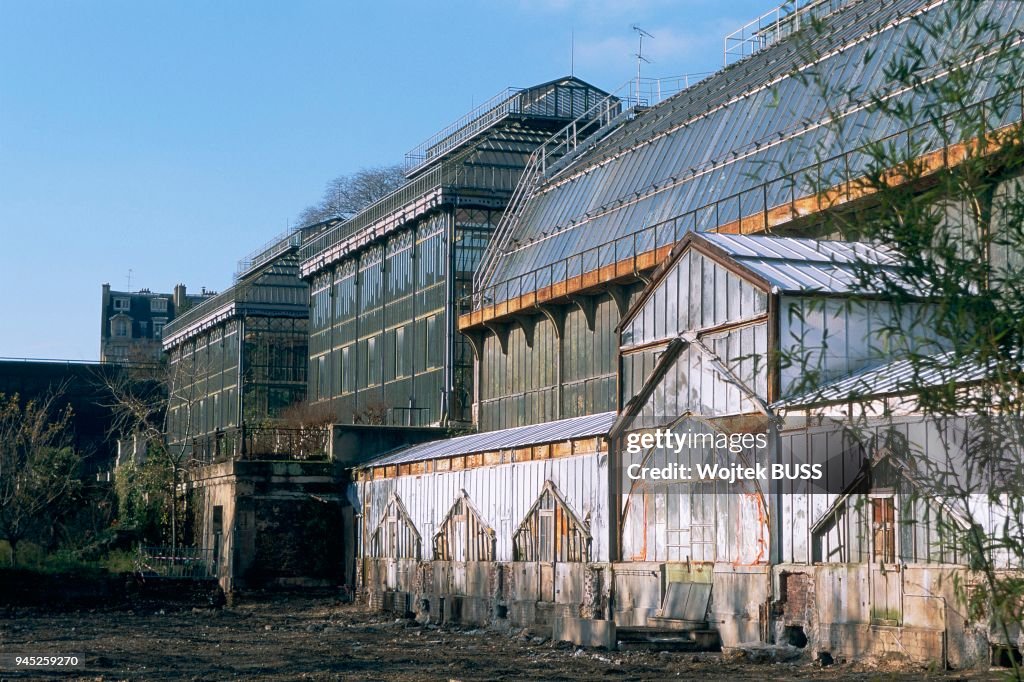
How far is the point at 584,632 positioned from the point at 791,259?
7663mm

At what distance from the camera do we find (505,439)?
3606 cm

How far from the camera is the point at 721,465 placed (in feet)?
81.5

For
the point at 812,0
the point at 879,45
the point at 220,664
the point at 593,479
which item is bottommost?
the point at 220,664

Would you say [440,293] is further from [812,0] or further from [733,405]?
[733,405]

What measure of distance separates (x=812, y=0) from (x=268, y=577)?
23338mm

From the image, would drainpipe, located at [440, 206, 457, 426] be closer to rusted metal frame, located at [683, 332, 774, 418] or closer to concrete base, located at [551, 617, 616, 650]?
concrete base, located at [551, 617, 616, 650]

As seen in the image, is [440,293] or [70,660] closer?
[70,660]

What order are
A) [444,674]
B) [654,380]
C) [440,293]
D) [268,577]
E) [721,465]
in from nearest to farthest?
[444,674] → [721,465] → [654,380] → [268,577] → [440,293]

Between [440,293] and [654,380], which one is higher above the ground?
[440,293]

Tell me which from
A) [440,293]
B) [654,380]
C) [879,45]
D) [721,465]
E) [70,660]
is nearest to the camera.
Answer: [70,660]

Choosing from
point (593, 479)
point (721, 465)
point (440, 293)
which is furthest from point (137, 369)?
point (721, 465)

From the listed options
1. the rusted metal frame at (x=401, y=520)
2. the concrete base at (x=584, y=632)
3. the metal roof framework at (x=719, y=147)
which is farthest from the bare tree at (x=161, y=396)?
the concrete base at (x=584, y=632)

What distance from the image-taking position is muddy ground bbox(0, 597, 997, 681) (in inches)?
830

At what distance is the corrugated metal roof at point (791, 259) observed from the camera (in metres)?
23.8
